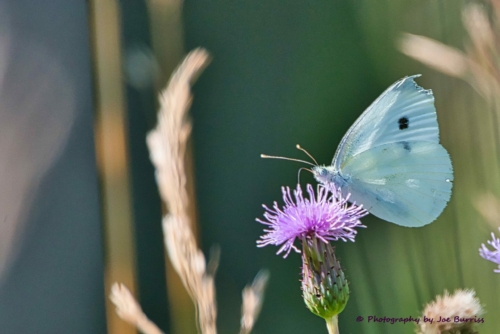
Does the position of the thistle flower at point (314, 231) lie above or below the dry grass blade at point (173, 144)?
below

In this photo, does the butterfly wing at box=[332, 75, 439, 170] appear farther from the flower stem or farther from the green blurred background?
the flower stem

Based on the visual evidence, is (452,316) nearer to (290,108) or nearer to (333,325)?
(333,325)

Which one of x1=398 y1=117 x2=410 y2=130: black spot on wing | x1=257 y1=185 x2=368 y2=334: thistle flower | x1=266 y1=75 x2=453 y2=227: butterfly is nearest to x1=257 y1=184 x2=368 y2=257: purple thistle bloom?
x1=257 y1=185 x2=368 y2=334: thistle flower

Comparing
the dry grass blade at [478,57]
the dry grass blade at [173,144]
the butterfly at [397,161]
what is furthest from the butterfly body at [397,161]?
the dry grass blade at [173,144]

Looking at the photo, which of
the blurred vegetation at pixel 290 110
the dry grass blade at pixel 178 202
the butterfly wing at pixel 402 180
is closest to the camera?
the dry grass blade at pixel 178 202

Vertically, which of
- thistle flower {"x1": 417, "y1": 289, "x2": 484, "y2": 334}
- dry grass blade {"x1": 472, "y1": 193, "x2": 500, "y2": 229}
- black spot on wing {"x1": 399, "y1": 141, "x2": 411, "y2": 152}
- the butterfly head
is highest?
black spot on wing {"x1": 399, "y1": 141, "x2": 411, "y2": 152}

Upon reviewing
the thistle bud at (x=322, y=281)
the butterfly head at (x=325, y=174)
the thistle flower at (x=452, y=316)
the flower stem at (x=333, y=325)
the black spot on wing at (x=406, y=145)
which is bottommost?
the thistle flower at (x=452, y=316)

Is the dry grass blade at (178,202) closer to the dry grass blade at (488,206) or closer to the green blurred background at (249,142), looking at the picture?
the green blurred background at (249,142)

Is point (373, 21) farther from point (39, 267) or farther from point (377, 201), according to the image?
point (39, 267)

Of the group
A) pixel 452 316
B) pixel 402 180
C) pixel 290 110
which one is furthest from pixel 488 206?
pixel 290 110
